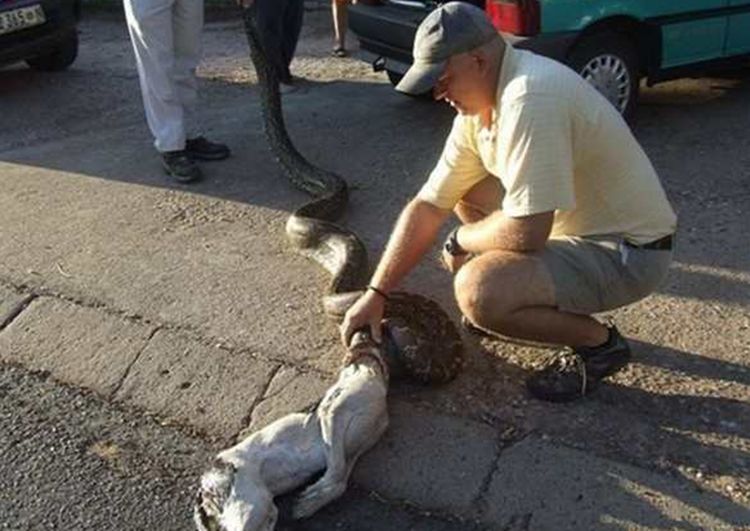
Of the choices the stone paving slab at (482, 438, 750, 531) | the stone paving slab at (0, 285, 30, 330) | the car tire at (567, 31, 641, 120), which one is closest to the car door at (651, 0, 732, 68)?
the car tire at (567, 31, 641, 120)

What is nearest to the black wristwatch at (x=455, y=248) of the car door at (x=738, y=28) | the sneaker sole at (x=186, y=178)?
the sneaker sole at (x=186, y=178)

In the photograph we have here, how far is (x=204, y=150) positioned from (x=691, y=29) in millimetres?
3459

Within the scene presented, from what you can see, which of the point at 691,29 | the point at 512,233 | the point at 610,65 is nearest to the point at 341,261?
the point at 512,233

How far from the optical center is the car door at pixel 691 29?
630 cm

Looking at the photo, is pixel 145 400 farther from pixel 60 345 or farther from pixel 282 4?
pixel 282 4

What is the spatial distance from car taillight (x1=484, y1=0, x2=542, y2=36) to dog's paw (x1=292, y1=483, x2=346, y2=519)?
140 inches

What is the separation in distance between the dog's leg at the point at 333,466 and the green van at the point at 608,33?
3.32 m

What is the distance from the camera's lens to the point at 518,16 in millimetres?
5727

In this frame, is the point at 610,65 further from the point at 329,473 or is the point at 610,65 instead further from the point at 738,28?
the point at 329,473

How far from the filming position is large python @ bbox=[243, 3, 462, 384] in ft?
12.0

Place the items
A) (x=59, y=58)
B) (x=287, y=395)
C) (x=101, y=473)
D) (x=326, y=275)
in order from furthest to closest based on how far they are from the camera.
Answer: (x=59, y=58) < (x=326, y=275) < (x=287, y=395) < (x=101, y=473)

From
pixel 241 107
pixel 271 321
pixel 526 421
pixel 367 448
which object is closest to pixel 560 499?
pixel 526 421

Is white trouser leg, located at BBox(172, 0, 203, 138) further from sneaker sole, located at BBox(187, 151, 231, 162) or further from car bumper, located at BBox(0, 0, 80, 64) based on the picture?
car bumper, located at BBox(0, 0, 80, 64)

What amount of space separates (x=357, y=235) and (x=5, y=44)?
4.60m
